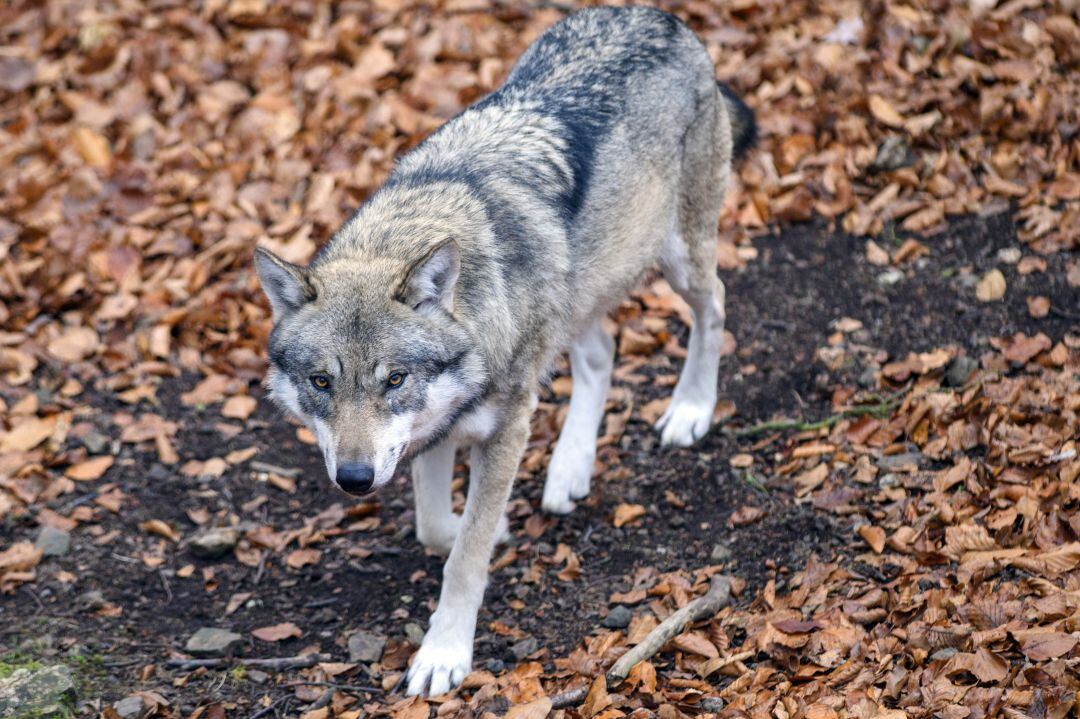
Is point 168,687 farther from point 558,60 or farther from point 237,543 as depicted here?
point 558,60

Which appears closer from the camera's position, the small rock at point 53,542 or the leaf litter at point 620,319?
the leaf litter at point 620,319

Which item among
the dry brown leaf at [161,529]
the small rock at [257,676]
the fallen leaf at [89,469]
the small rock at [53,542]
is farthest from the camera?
the fallen leaf at [89,469]

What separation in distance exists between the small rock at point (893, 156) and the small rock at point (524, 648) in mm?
4345

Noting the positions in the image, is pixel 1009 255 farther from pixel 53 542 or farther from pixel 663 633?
pixel 53 542

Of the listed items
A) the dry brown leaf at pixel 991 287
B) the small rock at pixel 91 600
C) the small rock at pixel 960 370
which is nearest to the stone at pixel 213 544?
the small rock at pixel 91 600

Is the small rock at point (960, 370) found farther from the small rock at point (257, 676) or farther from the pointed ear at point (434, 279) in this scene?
the small rock at point (257, 676)

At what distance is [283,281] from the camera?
177 inches

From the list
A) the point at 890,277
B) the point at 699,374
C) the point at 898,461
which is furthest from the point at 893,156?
the point at 898,461

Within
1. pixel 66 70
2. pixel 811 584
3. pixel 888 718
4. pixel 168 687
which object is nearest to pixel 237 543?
pixel 168 687

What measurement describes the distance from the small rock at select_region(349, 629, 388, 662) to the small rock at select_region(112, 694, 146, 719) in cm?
92

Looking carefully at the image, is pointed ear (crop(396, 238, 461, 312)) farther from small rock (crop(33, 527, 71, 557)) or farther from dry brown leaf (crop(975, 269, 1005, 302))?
dry brown leaf (crop(975, 269, 1005, 302))

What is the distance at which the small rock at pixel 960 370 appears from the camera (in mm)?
5887

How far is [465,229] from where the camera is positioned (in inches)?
188

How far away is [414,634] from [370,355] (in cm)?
154
